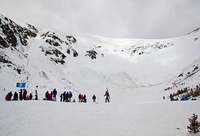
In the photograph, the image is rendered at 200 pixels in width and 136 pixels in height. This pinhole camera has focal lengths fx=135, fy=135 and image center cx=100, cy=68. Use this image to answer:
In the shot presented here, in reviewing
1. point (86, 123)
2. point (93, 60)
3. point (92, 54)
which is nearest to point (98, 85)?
point (93, 60)

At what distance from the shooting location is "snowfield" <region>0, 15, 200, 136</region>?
7172mm

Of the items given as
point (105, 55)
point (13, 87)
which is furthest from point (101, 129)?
point (105, 55)

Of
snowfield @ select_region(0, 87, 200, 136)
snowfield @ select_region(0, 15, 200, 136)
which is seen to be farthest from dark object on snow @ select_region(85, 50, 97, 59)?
snowfield @ select_region(0, 87, 200, 136)

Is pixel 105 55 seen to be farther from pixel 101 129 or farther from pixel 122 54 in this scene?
pixel 101 129

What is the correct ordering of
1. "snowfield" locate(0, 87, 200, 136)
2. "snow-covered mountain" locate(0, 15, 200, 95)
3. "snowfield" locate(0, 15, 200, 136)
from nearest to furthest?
"snowfield" locate(0, 87, 200, 136)
"snowfield" locate(0, 15, 200, 136)
"snow-covered mountain" locate(0, 15, 200, 95)

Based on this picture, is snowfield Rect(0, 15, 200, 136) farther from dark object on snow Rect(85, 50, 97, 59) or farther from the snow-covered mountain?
dark object on snow Rect(85, 50, 97, 59)

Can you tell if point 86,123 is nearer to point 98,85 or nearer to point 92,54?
point 98,85

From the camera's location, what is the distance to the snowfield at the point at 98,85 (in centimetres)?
717

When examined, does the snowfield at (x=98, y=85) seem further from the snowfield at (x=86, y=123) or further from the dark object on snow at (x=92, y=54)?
the dark object on snow at (x=92, y=54)

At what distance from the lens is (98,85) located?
154 feet

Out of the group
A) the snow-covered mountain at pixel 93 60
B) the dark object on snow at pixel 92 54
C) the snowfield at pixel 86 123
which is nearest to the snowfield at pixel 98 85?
the snowfield at pixel 86 123

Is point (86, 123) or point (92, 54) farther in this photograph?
point (92, 54)

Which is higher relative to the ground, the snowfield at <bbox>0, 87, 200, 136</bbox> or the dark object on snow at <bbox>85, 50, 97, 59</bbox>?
the dark object on snow at <bbox>85, 50, 97, 59</bbox>

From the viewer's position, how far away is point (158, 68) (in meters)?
61.3
